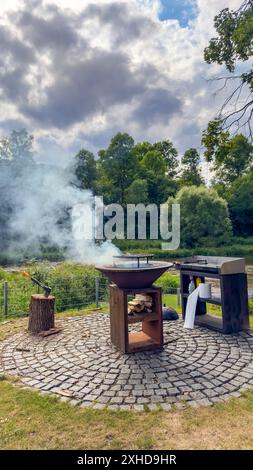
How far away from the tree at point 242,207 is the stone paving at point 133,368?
3104 centimetres

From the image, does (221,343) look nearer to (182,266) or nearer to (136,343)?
(136,343)

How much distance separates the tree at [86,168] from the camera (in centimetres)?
2938

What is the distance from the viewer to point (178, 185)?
123ft

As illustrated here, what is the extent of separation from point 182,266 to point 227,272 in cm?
114

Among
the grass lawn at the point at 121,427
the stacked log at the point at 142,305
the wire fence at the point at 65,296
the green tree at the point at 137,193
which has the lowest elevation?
the grass lawn at the point at 121,427

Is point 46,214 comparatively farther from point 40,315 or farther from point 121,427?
point 121,427

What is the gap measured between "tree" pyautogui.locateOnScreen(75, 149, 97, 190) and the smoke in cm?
776

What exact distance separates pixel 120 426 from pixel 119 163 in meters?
32.3

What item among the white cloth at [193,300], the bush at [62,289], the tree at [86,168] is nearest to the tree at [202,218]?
the tree at [86,168]

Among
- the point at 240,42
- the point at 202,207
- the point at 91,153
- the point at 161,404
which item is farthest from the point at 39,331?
the point at 91,153

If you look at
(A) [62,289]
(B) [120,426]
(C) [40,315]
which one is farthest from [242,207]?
(B) [120,426]

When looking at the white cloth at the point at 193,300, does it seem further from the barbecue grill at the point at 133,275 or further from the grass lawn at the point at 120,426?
the grass lawn at the point at 120,426

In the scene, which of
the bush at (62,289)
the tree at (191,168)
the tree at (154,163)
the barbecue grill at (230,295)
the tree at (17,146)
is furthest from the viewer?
the tree at (191,168)

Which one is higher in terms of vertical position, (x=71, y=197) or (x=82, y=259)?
(x=71, y=197)
